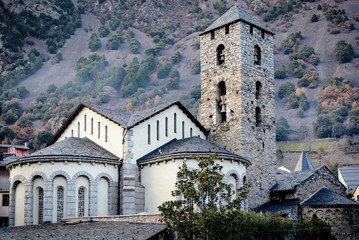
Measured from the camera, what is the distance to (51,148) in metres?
38.2

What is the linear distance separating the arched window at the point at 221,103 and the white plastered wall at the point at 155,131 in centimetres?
280

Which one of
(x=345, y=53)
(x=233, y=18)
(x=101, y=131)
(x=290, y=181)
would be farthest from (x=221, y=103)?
(x=345, y=53)

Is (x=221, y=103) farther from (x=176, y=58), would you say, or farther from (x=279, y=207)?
(x=176, y=58)

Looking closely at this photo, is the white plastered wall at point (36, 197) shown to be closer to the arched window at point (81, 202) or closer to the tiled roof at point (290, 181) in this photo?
the arched window at point (81, 202)

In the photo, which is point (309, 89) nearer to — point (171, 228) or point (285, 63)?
point (285, 63)

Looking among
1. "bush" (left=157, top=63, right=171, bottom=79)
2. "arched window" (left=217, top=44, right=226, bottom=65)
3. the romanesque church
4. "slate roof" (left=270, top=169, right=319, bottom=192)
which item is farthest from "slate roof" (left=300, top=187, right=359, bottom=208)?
"bush" (left=157, top=63, right=171, bottom=79)

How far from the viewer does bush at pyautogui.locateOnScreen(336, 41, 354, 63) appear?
168500 millimetres

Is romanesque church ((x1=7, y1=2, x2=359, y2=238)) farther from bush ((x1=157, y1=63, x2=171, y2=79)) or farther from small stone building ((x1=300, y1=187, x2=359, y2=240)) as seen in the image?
bush ((x1=157, y1=63, x2=171, y2=79))

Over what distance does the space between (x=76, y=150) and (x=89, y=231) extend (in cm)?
824

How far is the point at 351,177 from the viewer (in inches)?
3698

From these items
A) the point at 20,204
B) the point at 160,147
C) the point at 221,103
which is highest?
the point at 221,103

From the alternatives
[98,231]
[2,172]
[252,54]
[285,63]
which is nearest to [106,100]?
[285,63]

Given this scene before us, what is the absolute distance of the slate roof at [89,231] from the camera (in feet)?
96.7

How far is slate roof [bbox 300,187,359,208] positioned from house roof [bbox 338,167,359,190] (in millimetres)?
51240
